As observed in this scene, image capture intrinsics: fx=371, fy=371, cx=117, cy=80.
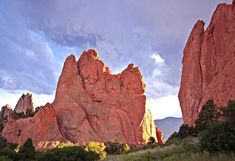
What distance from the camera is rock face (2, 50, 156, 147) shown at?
73938mm

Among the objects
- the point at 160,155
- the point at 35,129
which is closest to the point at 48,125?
the point at 35,129

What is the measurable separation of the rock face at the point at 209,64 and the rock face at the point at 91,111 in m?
15.0

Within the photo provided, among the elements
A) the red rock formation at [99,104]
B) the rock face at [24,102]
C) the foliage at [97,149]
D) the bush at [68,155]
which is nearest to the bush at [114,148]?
the foliage at [97,149]

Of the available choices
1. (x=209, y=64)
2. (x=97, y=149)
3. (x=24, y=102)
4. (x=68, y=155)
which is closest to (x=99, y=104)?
(x=97, y=149)

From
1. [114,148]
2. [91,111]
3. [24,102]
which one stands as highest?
[24,102]

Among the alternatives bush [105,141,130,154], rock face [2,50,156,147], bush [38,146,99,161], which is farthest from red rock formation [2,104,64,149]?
bush [38,146,99,161]

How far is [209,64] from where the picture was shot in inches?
2479

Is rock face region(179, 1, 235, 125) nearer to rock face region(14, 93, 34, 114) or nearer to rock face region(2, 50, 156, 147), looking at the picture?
rock face region(2, 50, 156, 147)

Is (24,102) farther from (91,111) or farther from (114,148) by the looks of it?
(114,148)

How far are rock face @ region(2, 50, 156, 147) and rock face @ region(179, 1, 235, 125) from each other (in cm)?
1500

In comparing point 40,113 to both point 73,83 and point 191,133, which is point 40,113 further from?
point 191,133

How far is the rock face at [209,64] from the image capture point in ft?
182

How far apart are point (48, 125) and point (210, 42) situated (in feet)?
114

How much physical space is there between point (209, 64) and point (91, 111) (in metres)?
28.7
